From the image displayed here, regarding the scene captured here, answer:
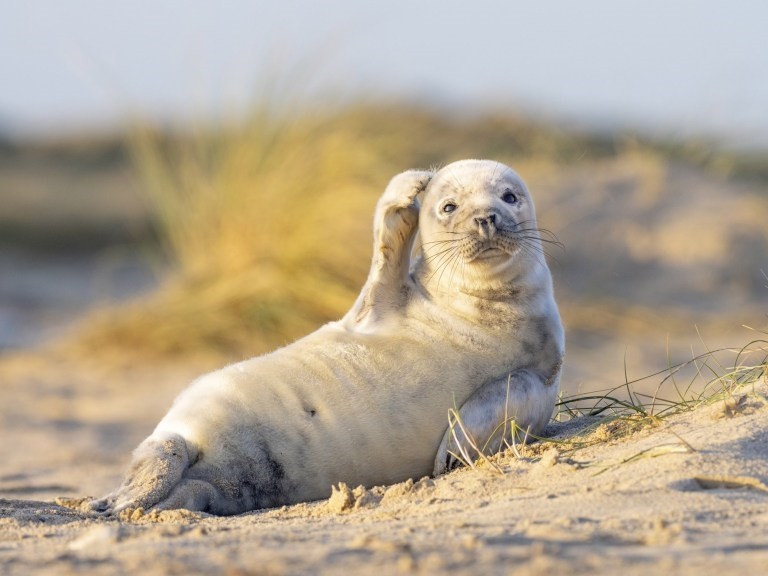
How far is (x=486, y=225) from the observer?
13.3 ft

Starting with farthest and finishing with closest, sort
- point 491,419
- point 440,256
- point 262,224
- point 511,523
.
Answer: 1. point 262,224
2. point 440,256
3. point 491,419
4. point 511,523

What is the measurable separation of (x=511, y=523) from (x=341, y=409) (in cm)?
113

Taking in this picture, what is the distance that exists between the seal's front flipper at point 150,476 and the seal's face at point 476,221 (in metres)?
1.16

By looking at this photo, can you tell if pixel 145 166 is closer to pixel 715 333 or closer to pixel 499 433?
pixel 715 333

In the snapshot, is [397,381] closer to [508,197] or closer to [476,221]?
[476,221]

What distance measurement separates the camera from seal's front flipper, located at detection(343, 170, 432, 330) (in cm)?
430

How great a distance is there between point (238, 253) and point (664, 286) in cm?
445

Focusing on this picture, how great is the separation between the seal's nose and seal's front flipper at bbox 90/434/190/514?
1232 mm

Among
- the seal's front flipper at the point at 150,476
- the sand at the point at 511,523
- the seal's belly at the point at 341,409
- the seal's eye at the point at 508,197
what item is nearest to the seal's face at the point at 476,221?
the seal's eye at the point at 508,197

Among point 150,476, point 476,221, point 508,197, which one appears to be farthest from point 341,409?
point 508,197

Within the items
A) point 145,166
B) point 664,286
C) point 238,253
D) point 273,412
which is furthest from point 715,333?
point 273,412

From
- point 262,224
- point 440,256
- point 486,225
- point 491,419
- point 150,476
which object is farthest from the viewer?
point 262,224

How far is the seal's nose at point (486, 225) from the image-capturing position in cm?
404

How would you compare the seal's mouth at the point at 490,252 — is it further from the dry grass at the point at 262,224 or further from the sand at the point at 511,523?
the dry grass at the point at 262,224
